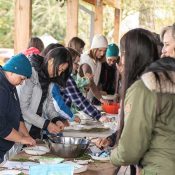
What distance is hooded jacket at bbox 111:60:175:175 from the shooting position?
2166mm

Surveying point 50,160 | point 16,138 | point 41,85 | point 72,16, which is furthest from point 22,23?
point 50,160

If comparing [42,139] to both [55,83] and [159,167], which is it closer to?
[55,83]

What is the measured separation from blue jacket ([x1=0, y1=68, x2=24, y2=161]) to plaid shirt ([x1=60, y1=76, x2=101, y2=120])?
1437mm

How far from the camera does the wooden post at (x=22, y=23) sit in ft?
17.2

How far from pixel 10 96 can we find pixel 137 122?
4.18 feet

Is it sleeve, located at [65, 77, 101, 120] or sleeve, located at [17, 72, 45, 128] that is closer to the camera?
sleeve, located at [17, 72, 45, 128]

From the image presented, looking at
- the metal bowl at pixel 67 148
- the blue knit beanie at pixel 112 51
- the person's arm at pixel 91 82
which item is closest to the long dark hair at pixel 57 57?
the metal bowl at pixel 67 148

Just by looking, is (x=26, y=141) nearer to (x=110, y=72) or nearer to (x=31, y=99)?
(x=31, y=99)

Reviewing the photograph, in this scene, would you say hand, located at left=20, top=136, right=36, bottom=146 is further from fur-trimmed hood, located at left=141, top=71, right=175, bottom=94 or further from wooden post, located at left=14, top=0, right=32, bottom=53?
wooden post, located at left=14, top=0, right=32, bottom=53

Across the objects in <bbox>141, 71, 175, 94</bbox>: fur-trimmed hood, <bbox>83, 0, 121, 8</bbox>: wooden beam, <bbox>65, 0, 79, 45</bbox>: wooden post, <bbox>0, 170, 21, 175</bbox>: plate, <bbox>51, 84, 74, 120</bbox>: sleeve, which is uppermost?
<bbox>83, 0, 121, 8</bbox>: wooden beam

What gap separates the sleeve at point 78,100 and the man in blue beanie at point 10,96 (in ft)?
5.00

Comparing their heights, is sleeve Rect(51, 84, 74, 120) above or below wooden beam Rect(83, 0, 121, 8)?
below

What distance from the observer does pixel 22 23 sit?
5266mm

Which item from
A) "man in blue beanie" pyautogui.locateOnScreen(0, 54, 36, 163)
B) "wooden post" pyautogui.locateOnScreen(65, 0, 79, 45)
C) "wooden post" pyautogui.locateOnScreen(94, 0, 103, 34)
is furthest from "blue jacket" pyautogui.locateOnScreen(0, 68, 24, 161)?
"wooden post" pyautogui.locateOnScreen(94, 0, 103, 34)
